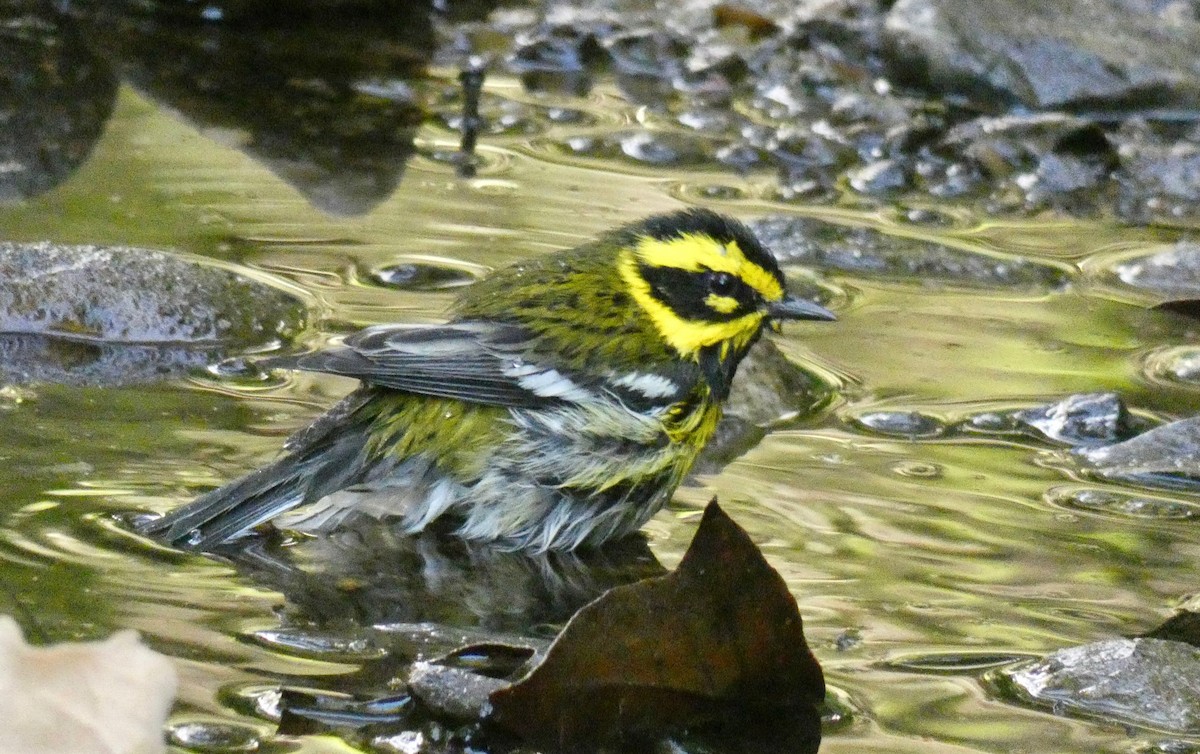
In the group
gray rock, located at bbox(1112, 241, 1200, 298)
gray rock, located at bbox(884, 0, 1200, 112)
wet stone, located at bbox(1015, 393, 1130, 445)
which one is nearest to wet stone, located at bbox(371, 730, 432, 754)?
wet stone, located at bbox(1015, 393, 1130, 445)

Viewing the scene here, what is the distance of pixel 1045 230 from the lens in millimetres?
7156

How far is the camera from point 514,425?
4.60 metres

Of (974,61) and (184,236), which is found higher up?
(974,61)

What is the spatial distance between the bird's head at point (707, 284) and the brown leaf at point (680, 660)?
1.56m

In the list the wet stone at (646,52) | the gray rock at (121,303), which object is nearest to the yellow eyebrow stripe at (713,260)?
the gray rock at (121,303)

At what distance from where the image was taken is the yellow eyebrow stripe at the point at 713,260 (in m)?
4.94

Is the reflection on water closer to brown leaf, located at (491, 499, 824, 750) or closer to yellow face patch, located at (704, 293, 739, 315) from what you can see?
brown leaf, located at (491, 499, 824, 750)

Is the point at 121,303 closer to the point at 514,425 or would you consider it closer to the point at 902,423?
the point at 514,425

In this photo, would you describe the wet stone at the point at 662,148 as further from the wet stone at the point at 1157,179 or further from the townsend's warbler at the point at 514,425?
the townsend's warbler at the point at 514,425

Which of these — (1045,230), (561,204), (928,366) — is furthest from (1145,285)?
(561,204)

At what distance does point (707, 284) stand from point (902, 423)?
69 cm

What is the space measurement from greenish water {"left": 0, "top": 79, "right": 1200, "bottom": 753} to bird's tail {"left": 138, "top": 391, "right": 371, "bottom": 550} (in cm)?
9

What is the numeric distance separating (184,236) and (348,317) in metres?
0.93

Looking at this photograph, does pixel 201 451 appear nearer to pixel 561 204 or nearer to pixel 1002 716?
pixel 1002 716
